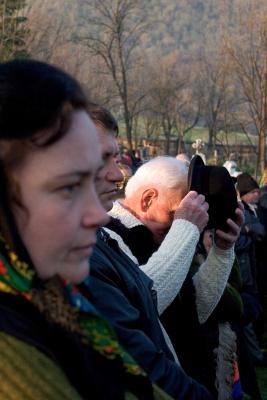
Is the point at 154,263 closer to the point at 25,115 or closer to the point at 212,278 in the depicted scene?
the point at 212,278

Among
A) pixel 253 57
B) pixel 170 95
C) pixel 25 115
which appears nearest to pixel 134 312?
pixel 25 115

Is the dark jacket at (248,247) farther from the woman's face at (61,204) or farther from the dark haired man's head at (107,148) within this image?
the woman's face at (61,204)

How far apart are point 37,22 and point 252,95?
838cm

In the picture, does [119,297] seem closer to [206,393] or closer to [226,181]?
[206,393]

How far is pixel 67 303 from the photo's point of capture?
1.25 m

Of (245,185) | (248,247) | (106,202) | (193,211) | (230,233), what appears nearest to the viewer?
(106,202)

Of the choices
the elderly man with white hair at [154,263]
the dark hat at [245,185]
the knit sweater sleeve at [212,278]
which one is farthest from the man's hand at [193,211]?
the dark hat at [245,185]

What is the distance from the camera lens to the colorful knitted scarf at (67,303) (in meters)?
1.16

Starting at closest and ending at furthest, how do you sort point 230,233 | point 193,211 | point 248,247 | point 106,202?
1. point 106,202
2. point 193,211
3. point 230,233
4. point 248,247

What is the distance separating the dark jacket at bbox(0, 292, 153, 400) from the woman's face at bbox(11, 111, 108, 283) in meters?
0.09

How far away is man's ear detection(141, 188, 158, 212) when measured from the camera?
309 centimetres

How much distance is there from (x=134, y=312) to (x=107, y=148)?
0.77m

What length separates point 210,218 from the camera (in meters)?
2.90

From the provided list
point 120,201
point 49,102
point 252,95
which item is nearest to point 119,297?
point 49,102
